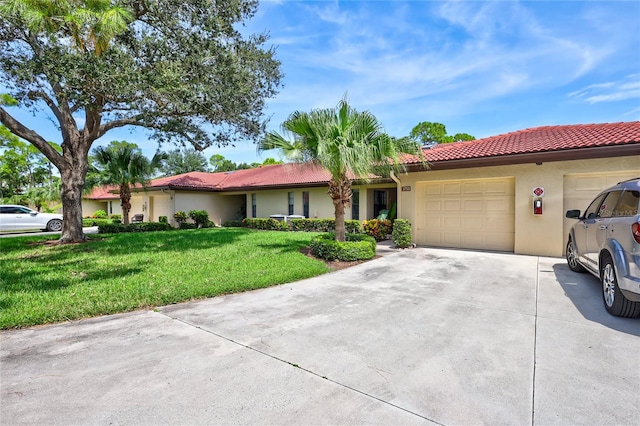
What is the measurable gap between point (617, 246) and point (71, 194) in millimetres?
14939

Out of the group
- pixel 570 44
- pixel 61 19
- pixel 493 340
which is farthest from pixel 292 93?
pixel 493 340

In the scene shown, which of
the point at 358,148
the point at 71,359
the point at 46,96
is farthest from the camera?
the point at 46,96

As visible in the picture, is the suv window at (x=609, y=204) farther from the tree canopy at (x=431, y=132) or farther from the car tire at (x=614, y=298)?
the tree canopy at (x=431, y=132)

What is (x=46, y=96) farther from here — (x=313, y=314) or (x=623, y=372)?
(x=623, y=372)

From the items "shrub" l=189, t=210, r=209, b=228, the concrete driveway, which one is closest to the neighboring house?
the concrete driveway

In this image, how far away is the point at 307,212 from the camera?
1786cm

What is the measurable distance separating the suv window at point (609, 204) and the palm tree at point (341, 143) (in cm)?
428

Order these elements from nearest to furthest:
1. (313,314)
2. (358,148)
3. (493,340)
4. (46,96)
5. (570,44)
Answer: (493,340)
(313,314)
(358,148)
(570,44)
(46,96)

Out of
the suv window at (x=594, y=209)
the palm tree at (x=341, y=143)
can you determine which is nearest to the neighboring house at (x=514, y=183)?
the palm tree at (x=341, y=143)

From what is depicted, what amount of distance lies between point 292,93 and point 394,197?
716cm

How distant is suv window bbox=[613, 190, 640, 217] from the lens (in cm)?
418

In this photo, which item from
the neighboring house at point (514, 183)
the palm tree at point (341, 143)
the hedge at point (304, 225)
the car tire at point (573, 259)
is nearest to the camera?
the car tire at point (573, 259)

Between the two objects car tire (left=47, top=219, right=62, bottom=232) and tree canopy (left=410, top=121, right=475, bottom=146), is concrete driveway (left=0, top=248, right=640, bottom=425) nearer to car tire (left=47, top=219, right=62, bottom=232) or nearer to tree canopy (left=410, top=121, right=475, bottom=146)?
car tire (left=47, top=219, right=62, bottom=232)

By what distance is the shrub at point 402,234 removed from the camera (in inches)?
424
